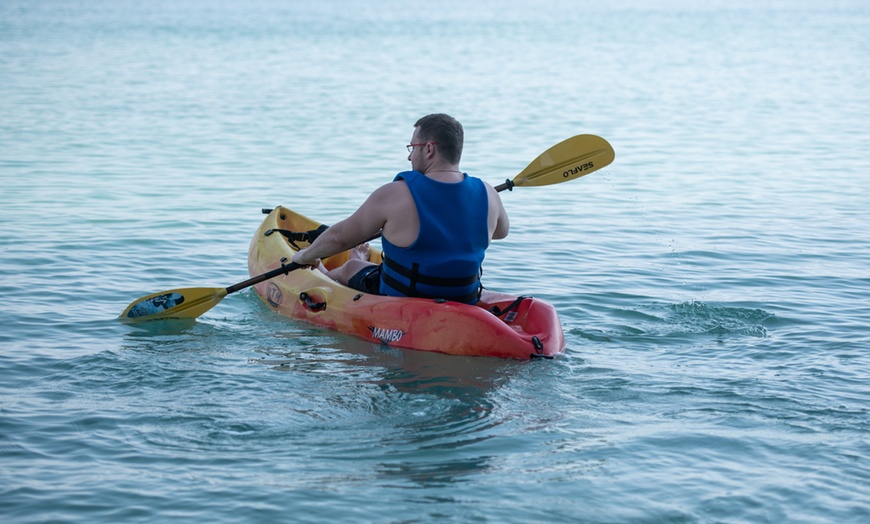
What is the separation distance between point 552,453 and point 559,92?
18253 mm

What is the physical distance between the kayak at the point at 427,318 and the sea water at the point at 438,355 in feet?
0.30

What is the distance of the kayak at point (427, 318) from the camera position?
495 centimetres

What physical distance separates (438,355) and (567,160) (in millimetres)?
2045

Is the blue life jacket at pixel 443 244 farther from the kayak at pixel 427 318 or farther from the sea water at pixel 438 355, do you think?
the sea water at pixel 438 355

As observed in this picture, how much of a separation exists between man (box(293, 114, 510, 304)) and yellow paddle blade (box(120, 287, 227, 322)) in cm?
103

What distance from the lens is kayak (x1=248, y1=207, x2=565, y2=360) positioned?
16.2 ft

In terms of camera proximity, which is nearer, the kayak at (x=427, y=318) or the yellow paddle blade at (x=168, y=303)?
the kayak at (x=427, y=318)

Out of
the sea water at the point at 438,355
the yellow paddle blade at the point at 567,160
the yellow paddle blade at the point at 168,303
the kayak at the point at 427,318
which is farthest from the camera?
the yellow paddle blade at the point at 567,160

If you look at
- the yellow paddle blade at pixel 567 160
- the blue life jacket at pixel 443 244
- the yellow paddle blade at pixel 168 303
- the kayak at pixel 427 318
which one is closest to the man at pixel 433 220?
the blue life jacket at pixel 443 244

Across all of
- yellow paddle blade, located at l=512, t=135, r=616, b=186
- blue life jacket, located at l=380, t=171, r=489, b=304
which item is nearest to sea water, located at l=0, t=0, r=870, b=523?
blue life jacket, located at l=380, t=171, r=489, b=304

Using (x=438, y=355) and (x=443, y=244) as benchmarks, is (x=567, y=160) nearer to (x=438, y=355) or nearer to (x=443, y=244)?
(x=443, y=244)

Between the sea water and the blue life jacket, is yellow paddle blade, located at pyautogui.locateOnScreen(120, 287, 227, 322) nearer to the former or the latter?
the sea water

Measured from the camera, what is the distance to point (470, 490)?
3.54 metres

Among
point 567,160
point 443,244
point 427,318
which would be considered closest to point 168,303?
point 427,318
